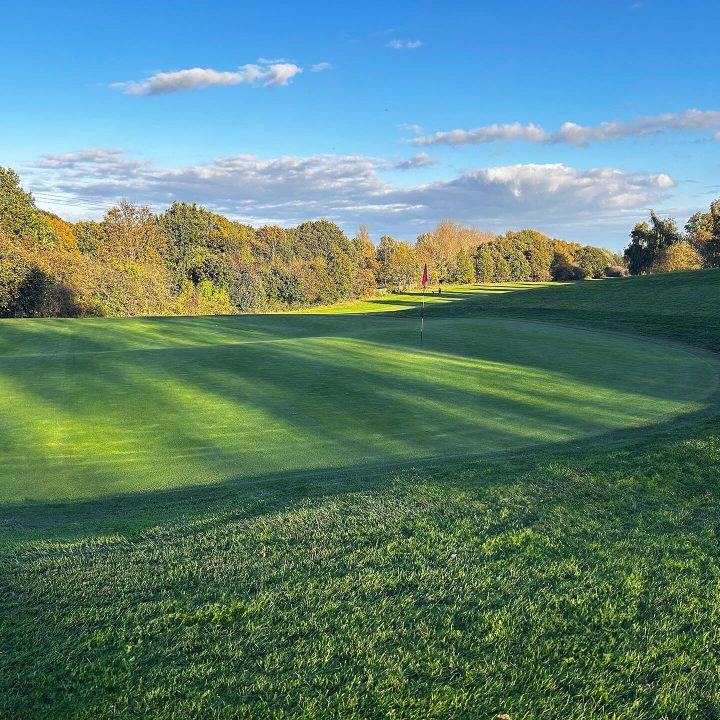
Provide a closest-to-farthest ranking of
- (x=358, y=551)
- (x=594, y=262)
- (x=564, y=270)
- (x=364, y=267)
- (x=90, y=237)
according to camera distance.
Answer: (x=358, y=551), (x=90, y=237), (x=364, y=267), (x=594, y=262), (x=564, y=270)

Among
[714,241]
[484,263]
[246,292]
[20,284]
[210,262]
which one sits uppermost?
[484,263]

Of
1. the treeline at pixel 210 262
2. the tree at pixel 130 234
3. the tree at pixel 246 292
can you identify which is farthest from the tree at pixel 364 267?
the tree at pixel 130 234

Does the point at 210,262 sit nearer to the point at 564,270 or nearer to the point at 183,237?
the point at 183,237

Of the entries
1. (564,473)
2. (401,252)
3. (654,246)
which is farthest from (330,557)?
(401,252)

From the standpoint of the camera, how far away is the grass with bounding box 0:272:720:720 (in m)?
2.71

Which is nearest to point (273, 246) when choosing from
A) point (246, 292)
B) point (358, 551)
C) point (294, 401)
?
point (246, 292)

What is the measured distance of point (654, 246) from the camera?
71.8 m

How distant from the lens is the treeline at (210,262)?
4050 centimetres

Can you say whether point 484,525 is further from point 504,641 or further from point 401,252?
point 401,252

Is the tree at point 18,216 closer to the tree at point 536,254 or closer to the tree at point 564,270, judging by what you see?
the tree at point 536,254

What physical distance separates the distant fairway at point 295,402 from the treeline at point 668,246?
5786 cm

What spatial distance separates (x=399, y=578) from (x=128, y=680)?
65.8 inches

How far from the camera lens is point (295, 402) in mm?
10117

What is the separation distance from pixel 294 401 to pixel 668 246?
73.2 m
